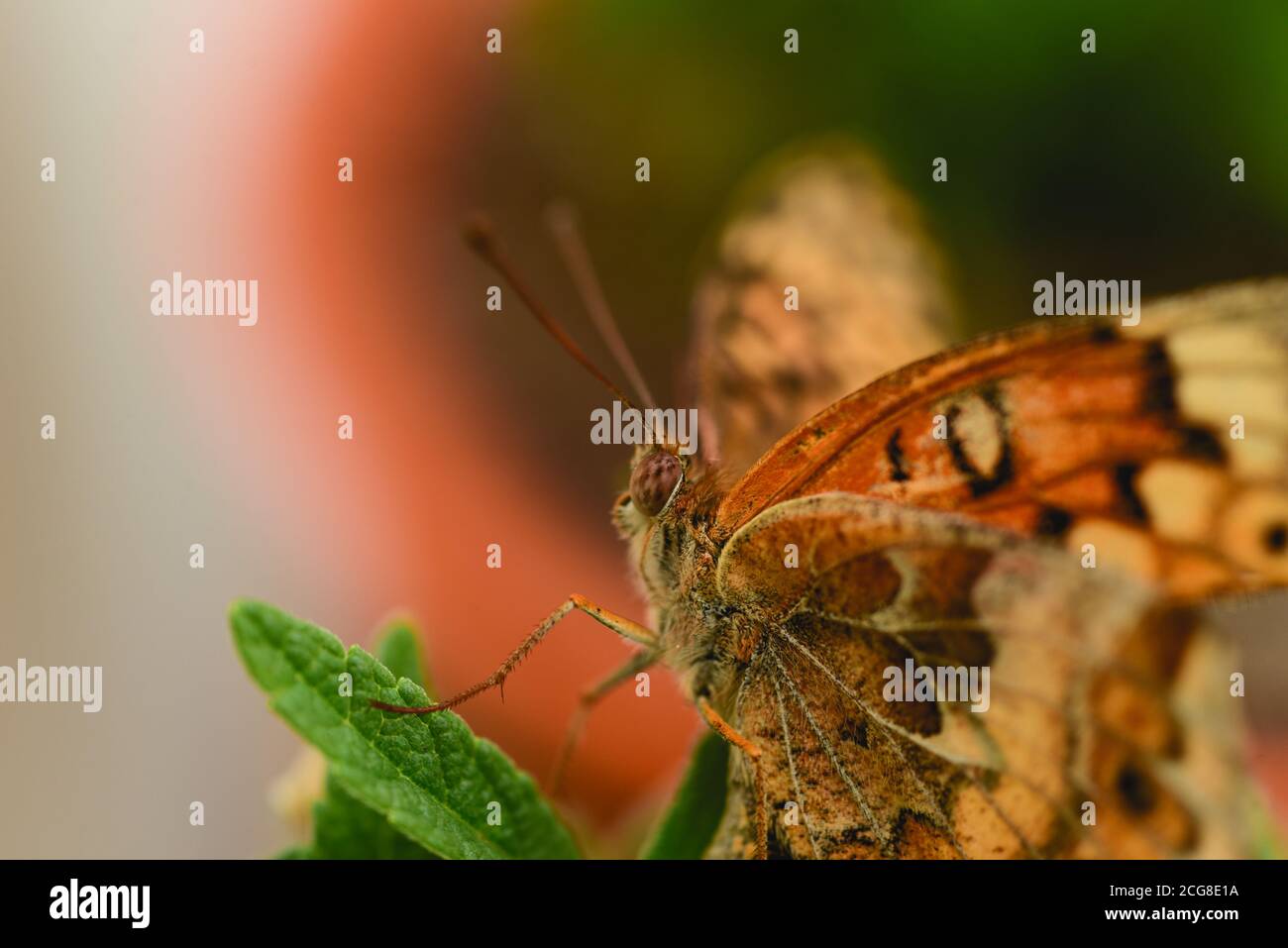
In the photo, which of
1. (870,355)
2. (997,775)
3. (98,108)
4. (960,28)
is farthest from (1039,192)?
(98,108)

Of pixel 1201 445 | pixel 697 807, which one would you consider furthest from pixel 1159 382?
pixel 697 807

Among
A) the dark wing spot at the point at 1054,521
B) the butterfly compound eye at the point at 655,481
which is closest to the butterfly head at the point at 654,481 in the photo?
the butterfly compound eye at the point at 655,481

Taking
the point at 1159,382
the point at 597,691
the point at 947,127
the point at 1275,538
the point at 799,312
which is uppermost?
the point at 947,127

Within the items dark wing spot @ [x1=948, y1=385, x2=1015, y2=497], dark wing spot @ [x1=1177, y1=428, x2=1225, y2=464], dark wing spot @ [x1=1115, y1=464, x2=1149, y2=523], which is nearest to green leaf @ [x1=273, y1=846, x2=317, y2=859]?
dark wing spot @ [x1=948, y1=385, x2=1015, y2=497]

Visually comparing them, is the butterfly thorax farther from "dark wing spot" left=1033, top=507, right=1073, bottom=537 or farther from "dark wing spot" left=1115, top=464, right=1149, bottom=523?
"dark wing spot" left=1115, top=464, right=1149, bottom=523

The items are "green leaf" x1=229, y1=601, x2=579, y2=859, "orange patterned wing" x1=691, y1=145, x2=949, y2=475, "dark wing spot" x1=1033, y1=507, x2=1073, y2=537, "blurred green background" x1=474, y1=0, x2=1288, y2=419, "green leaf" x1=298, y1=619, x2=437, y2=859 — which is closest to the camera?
"green leaf" x1=229, y1=601, x2=579, y2=859

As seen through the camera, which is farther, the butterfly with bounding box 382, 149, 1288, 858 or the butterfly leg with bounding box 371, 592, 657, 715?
the butterfly leg with bounding box 371, 592, 657, 715

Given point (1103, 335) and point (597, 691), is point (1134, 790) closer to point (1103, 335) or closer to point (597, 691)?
point (1103, 335)
